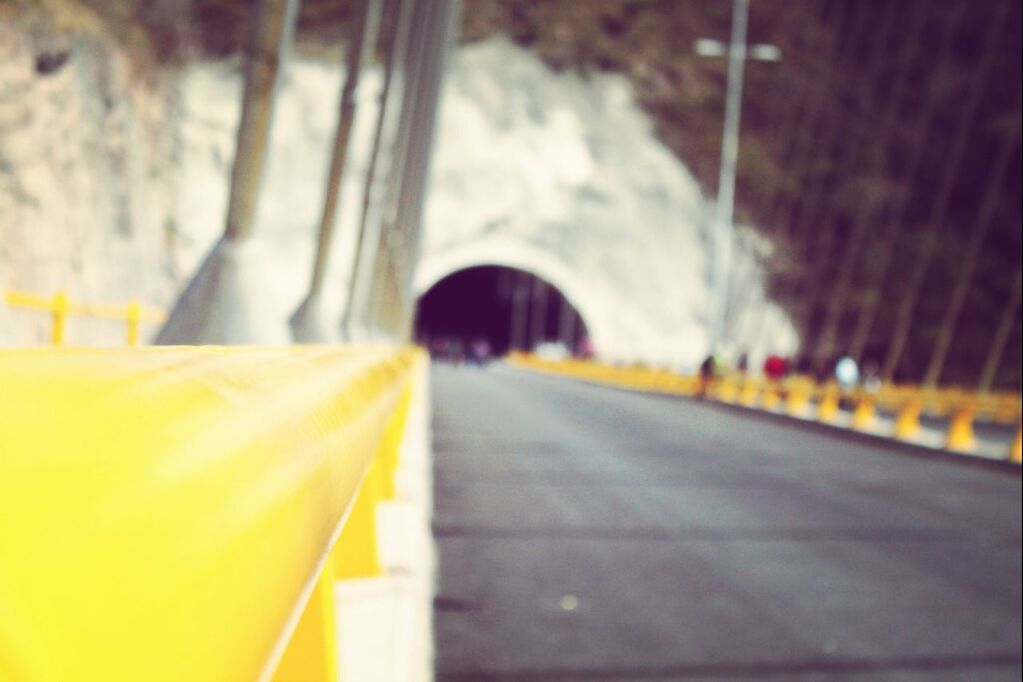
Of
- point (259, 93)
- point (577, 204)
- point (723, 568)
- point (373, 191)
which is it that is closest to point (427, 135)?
point (373, 191)

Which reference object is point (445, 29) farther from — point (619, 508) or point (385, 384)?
point (385, 384)

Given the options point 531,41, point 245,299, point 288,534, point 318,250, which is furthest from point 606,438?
point 531,41

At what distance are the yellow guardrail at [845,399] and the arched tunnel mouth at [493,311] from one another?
53113 millimetres

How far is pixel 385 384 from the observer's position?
4.51 metres

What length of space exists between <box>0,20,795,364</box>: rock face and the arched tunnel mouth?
1515 inches

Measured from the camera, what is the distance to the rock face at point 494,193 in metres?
43.5

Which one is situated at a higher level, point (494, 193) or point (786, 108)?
point (786, 108)

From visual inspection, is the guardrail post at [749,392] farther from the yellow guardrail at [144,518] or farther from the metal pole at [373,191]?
the yellow guardrail at [144,518]

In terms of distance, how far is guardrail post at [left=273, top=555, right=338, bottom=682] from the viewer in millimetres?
2041

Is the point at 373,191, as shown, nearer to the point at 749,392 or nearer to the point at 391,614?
the point at 749,392

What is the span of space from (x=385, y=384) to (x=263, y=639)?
3.46 meters

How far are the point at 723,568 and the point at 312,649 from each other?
3.94 m

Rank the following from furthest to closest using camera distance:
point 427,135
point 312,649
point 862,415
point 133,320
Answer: point 427,135, point 862,415, point 133,320, point 312,649

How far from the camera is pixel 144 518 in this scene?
74 cm
